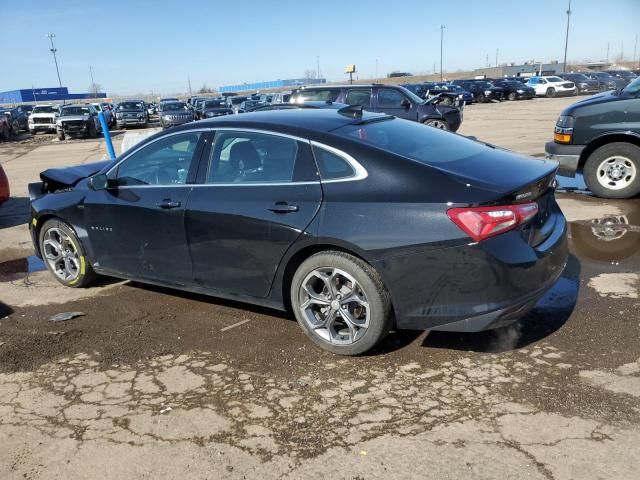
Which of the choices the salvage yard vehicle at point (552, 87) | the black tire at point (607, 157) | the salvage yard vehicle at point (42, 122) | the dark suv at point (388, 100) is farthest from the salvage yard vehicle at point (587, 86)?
the black tire at point (607, 157)

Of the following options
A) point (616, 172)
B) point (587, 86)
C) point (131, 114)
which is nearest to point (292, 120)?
point (616, 172)

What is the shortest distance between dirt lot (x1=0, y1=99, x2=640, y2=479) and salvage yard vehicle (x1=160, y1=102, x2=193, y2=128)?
24946 millimetres

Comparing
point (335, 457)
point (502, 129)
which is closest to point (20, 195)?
point (335, 457)

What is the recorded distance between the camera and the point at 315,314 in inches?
150

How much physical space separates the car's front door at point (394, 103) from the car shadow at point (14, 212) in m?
8.94

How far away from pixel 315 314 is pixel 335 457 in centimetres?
126

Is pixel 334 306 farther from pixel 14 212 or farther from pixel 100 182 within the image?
pixel 14 212

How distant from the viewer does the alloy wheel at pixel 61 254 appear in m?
5.23

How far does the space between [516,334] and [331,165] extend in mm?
1772

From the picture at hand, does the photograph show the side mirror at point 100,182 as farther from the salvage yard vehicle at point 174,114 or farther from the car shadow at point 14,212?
the salvage yard vehicle at point 174,114

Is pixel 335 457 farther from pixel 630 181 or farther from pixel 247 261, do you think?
pixel 630 181

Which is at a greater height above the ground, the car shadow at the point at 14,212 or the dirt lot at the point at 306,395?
the car shadow at the point at 14,212

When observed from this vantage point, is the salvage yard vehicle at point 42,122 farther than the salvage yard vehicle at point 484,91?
No

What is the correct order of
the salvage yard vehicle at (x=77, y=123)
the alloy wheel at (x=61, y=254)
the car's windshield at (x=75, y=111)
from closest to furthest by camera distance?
1. the alloy wheel at (x=61, y=254)
2. the salvage yard vehicle at (x=77, y=123)
3. the car's windshield at (x=75, y=111)
